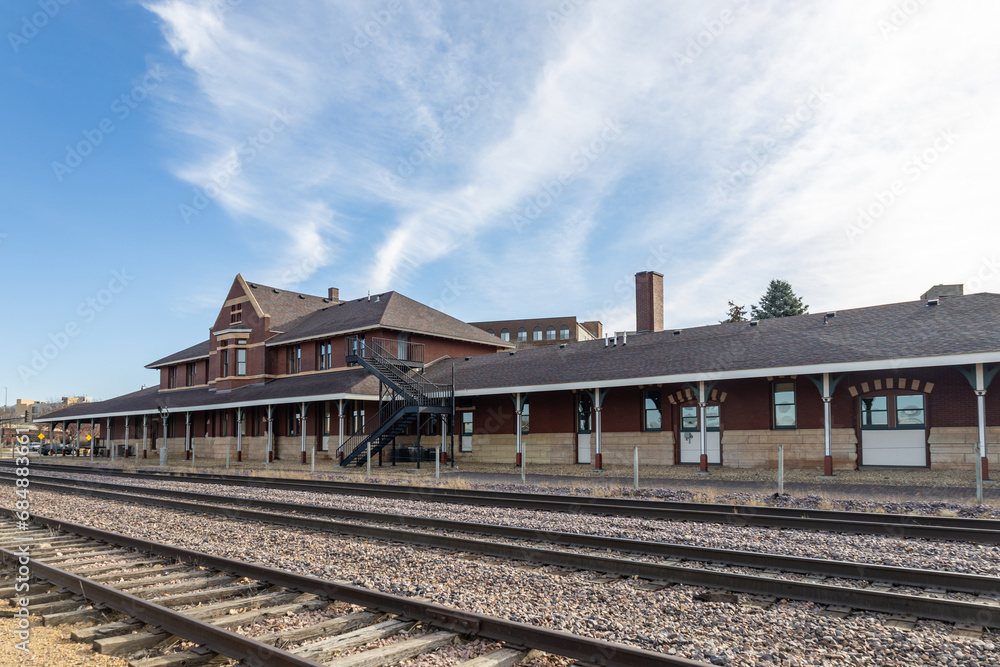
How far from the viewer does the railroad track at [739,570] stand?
6.08 m

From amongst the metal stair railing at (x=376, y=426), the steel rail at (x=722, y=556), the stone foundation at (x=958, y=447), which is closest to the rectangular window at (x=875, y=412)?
the stone foundation at (x=958, y=447)

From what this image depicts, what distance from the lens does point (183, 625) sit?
5379mm

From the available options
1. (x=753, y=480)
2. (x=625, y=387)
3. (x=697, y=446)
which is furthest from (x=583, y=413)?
(x=753, y=480)

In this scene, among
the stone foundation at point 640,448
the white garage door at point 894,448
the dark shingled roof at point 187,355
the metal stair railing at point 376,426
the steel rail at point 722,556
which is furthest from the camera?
the dark shingled roof at point 187,355

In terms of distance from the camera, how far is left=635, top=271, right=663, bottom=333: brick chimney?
32.4 metres

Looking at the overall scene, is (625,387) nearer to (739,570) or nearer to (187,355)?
(739,570)

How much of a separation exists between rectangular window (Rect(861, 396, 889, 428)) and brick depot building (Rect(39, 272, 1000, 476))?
0.12ft

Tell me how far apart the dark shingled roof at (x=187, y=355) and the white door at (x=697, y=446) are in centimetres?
3416

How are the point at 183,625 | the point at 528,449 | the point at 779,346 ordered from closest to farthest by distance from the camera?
1. the point at 183,625
2. the point at 779,346
3. the point at 528,449

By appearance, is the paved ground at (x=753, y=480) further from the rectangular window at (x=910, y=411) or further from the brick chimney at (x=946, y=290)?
the brick chimney at (x=946, y=290)

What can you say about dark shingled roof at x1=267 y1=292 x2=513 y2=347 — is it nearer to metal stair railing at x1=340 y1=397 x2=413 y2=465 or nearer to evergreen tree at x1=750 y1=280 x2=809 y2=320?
metal stair railing at x1=340 y1=397 x2=413 y2=465

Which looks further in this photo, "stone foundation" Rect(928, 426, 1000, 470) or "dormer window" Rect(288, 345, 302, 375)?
"dormer window" Rect(288, 345, 302, 375)

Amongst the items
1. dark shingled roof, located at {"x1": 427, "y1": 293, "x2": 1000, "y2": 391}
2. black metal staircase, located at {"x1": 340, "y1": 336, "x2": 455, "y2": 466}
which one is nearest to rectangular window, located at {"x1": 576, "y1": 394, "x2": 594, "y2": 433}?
dark shingled roof, located at {"x1": 427, "y1": 293, "x2": 1000, "y2": 391}

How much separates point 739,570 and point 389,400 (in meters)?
24.3
